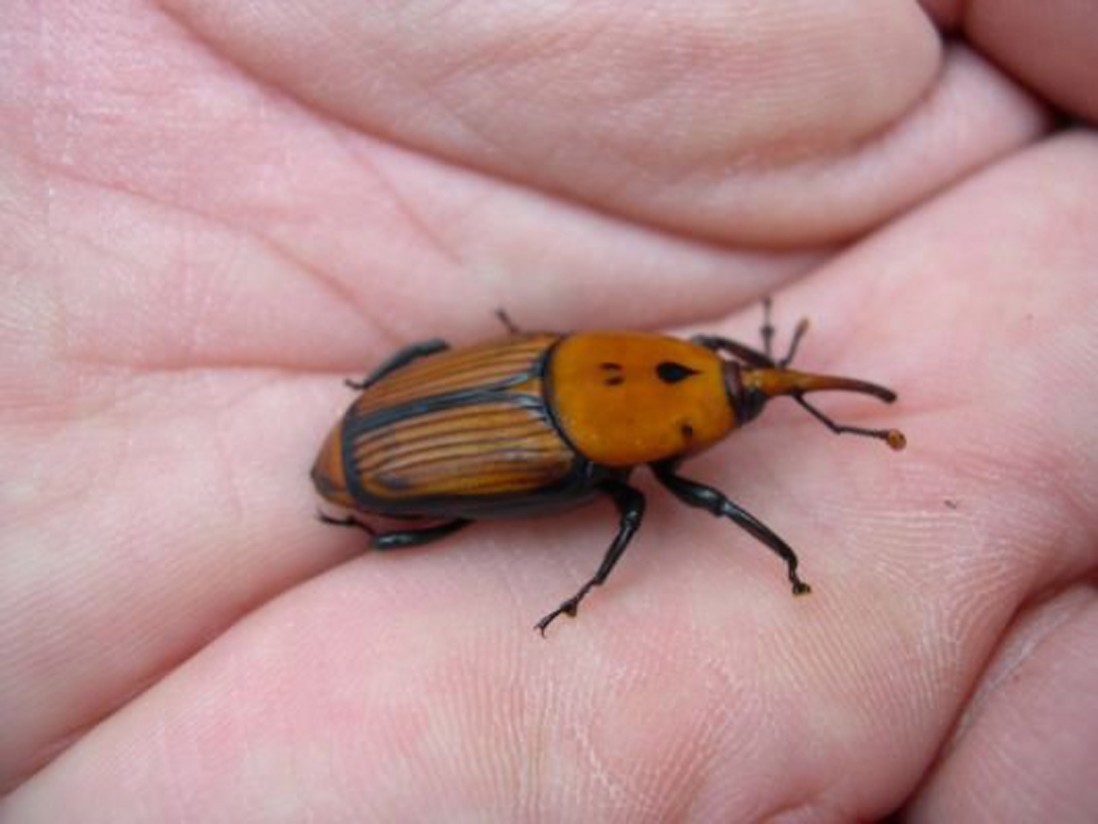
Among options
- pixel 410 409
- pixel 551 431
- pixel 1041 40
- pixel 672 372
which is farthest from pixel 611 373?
pixel 1041 40

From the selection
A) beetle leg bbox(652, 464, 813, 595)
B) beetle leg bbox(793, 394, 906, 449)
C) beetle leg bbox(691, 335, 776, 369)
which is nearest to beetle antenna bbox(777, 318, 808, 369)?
beetle leg bbox(691, 335, 776, 369)

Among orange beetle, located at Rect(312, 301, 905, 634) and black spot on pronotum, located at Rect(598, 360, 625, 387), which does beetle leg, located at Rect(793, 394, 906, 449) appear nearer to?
orange beetle, located at Rect(312, 301, 905, 634)

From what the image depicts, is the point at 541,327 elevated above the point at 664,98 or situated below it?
below

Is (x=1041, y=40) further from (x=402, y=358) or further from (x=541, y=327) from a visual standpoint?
(x=402, y=358)

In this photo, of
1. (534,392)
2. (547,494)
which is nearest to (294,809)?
(547,494)

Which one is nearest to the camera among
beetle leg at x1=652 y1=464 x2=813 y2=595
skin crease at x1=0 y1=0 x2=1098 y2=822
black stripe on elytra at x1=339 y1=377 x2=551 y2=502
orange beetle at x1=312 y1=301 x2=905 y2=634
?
skin crease at x1=0 y1=0 x2=1098 y2=822

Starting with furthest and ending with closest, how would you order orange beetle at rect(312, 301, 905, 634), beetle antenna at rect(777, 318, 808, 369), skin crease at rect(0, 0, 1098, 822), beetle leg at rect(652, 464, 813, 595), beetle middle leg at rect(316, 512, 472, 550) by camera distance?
1. beetle antenna at rect(777, 318, 808, 369)
2. beetle middle leg at rect(316, 512, 472, 550)
3. orange beetle at rect(312, 301, 905, 634)
4. beetle leg at rect(652, 464, 813, 595)
5. skin crease at rect(0, 0, 1098, 822)
